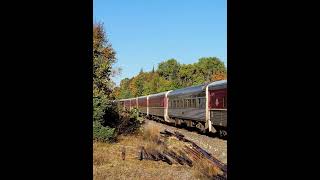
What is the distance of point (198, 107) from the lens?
20750 mm

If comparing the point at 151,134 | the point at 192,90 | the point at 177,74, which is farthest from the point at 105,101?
the point at 177,74

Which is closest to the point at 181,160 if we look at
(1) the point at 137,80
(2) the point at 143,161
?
(2) the point at 143,161

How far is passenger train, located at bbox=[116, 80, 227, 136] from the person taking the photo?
1697 centimetres

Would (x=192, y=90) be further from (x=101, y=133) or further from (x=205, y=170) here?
(x=205, y=170)

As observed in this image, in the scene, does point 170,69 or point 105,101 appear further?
point 170,69

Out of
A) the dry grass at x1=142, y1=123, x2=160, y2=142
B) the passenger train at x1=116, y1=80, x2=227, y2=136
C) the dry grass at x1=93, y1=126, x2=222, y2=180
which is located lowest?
the dry grass at x1=93, y1=126, x2=222, y2=180

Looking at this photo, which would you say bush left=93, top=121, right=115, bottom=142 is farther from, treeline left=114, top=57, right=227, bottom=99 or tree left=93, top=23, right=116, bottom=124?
treeline left=114, top=57, right=227, bottom=99

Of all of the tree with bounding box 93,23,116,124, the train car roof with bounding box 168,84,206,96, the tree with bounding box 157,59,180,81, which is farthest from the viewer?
the tree with bounding box 157,59,180,81

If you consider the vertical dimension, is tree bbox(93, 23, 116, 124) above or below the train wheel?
above

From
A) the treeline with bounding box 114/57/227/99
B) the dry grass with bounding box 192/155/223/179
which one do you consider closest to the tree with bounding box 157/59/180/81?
the treeline with bounding box 114/57/227/99
